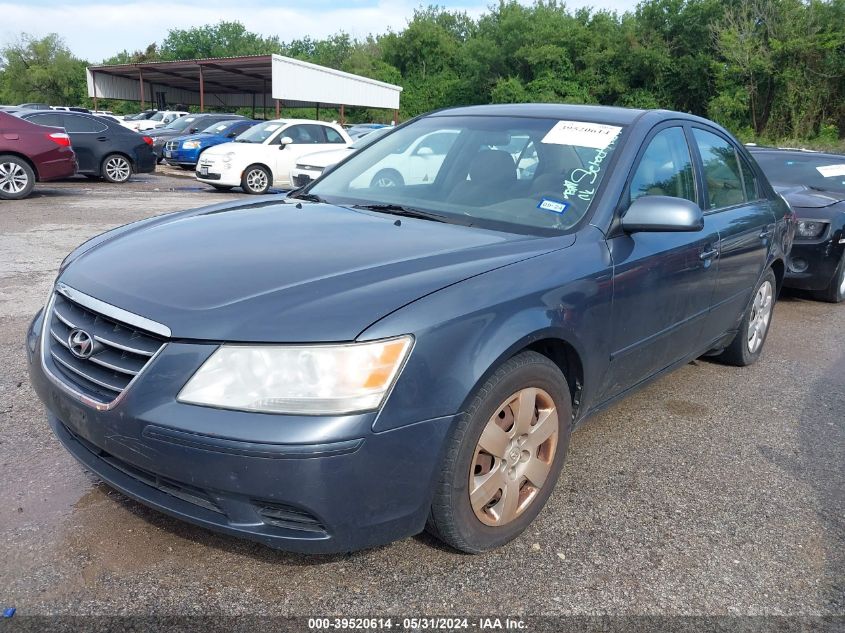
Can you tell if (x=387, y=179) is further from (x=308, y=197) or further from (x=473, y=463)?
(x=473, y=463)

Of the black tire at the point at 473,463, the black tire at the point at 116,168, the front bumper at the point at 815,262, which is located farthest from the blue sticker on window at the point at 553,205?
the black tire at the point at 116,168

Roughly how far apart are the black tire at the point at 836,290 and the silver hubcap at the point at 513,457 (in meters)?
5.52

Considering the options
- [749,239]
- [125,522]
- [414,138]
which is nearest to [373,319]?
[125,522]

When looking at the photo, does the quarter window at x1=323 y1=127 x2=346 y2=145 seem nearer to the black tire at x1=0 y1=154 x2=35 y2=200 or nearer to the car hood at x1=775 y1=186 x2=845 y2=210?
the black tire at x1=0 y1=154 x2=35 y2=200

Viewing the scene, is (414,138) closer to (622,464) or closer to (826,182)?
(622,464)

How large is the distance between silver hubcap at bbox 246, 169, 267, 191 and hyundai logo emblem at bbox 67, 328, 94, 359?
41.5ft

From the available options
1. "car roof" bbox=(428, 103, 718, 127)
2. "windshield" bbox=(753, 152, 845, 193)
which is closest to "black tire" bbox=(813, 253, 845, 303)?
"windshield" bbox=(753, 152, 845, 193)

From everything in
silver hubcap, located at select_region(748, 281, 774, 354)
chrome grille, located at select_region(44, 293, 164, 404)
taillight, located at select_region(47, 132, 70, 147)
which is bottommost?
silver hubcap, located at select_region(748, 281, 774, 354)

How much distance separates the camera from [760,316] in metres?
4.96

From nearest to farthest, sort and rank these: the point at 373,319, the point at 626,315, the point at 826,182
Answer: the point at 373,319, the point at 626,315, the point at 826,182

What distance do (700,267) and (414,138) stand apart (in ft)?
5.31

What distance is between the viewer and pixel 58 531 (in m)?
2.57

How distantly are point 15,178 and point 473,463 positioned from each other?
1184cm

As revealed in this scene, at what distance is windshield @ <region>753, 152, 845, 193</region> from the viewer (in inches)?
310
